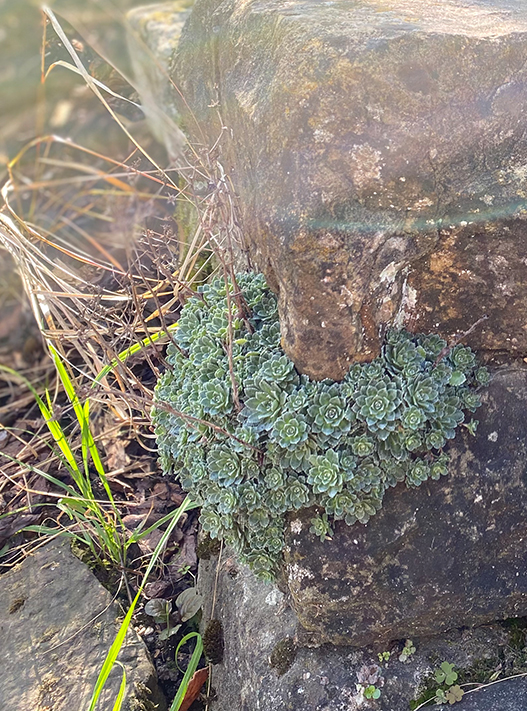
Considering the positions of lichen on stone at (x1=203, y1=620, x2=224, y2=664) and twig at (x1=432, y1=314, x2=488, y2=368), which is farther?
lichen on stone at (x1=203, y1=620, x2=224, y2=664)

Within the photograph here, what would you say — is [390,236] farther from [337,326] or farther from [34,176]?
[34,176]

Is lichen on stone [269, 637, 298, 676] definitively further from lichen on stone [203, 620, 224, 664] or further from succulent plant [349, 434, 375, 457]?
succulent plant [349, 434, 375, 457]

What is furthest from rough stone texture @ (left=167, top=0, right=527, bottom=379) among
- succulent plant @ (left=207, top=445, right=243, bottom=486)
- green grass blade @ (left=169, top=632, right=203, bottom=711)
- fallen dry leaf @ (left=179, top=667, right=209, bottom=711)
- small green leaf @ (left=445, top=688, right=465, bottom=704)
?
fallen dry leaf @ (left=179, top=667, right=209, bottom=711)

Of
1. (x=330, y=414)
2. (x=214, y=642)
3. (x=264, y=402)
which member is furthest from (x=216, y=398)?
(x=214, y=642)

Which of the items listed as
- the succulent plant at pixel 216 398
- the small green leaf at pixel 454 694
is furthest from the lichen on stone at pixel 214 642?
the succulent plant at pixel 216 398

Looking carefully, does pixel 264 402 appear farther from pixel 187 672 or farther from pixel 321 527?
pixel 187 672

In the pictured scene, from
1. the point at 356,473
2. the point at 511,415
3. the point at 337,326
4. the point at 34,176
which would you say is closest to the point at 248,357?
the point at 337,326

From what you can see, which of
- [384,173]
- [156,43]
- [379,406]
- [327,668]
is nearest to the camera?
[384,173]
